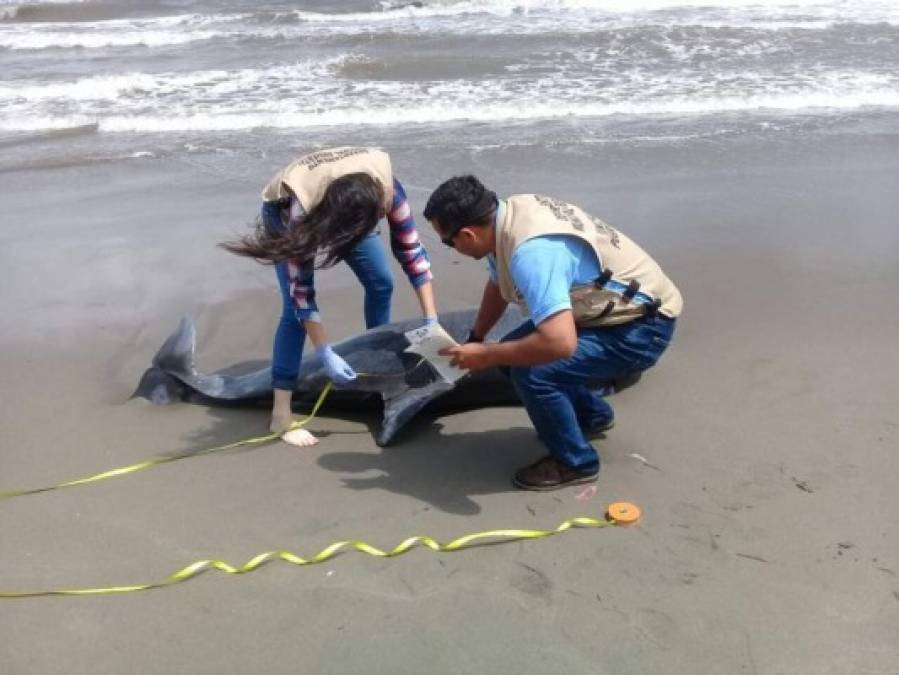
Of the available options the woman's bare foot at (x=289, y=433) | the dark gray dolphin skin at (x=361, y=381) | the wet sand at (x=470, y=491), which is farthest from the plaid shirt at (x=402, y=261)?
the wet sand at (x=470, y=491)

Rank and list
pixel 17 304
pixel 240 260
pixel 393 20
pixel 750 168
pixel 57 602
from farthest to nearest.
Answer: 1. pixel 393 20
2. pixel 750 168
3. pixel 240 260
4. pixel 17 304
5. pixel 57 602

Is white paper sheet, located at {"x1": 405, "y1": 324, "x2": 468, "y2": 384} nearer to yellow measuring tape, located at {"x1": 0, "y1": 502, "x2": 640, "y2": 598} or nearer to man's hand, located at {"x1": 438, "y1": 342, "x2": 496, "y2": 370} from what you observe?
man's hand, located at {"x1": 438, "y1": 342, "x2": 496, "y2": 370}

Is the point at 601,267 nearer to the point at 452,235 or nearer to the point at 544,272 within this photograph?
the point at 544,272

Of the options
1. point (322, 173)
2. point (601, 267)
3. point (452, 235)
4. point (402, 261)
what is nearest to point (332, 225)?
point (322, 173)

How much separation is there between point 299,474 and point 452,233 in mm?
1210

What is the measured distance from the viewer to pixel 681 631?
2.72 metres

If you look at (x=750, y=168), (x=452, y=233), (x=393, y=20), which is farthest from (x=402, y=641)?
(x=393, y=20)

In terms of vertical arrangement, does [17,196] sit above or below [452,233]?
below

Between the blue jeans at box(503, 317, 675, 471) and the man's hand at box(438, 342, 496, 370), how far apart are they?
0.23 m

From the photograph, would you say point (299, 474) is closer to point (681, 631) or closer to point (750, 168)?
point (681, 631)

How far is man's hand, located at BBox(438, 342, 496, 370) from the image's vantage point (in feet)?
10.4

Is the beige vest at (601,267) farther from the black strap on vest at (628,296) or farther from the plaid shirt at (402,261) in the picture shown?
the plaid shirt at (402,261)

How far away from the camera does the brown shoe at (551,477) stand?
348cm

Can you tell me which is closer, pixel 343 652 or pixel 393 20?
pixel 343 652
